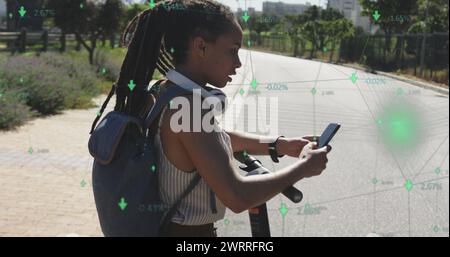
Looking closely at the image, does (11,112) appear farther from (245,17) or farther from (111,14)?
(245,17)

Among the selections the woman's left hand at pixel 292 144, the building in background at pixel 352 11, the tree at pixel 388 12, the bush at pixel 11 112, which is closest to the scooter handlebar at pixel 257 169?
the woman's left hand at pixel 292 144

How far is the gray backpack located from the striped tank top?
3 centimetres

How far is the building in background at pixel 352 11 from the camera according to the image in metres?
2.17

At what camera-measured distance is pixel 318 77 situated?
3006 millimetres

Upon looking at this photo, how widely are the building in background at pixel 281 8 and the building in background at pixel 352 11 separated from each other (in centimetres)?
13

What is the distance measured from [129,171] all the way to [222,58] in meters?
0.37

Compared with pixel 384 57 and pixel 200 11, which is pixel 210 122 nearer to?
pixel 200 11

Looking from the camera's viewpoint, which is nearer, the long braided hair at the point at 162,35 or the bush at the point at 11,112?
the long braided hair at the point at 162,35

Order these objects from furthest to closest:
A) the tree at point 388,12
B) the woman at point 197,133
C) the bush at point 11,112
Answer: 1. the bush at point 11,112
2. the tree at point 388,12
3. the woman at point 197,133

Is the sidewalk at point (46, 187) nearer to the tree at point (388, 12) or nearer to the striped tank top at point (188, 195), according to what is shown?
the striped tank top at point (188, 195)

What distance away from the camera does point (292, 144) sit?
5.95 feet

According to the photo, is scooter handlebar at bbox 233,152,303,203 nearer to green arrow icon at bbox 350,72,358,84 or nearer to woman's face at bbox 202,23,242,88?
woman's face at bbox 202,23,242,88
